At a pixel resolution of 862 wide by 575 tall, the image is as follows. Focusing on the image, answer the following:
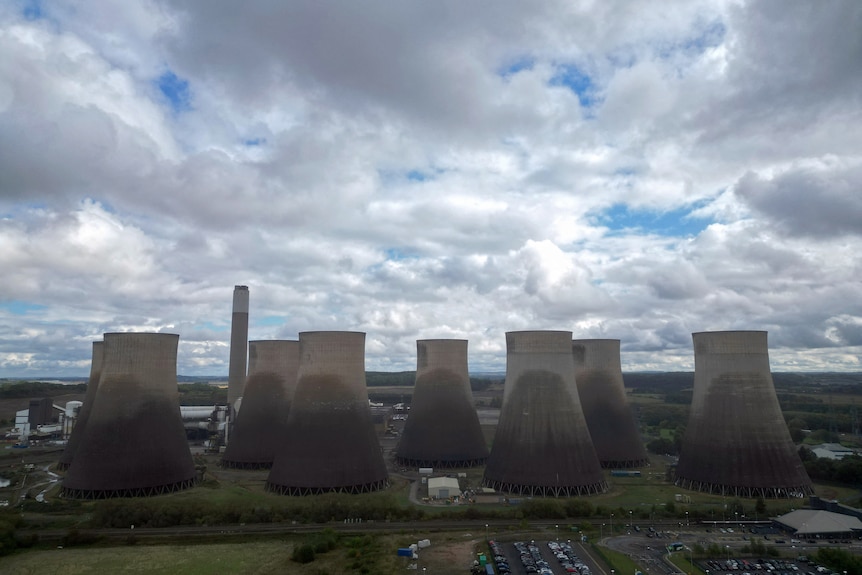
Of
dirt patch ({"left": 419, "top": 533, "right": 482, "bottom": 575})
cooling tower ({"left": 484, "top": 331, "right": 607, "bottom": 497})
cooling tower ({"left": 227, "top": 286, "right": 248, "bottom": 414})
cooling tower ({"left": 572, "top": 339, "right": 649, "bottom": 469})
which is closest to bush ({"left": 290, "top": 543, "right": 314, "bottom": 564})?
dirt patch ({"left": 419, "top": 533, "right": 482, "bottom": 575})

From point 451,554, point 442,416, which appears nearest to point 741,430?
point 451,554

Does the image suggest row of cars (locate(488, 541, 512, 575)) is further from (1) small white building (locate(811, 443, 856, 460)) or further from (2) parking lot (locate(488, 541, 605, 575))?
(1) small white building (locate(811, 443, 856, 460))

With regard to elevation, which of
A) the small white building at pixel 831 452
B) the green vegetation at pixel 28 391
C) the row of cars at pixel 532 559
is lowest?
the row of cars at pixel 532 559

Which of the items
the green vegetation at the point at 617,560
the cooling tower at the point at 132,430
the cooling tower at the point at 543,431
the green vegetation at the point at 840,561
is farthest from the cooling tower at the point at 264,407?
the green vegetation at the point at 840,561

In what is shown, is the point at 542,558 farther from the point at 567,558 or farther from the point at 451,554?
the point at 451,554

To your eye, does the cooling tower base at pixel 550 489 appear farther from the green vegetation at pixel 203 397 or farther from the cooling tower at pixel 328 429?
the green vegetation at pixel 203 397

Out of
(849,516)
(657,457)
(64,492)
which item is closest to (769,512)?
(849,516)
